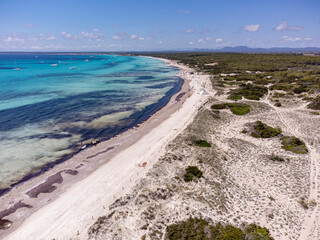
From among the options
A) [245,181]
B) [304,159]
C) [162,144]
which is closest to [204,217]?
[245,181]

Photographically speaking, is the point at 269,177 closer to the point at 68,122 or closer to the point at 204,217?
the point at 204,217

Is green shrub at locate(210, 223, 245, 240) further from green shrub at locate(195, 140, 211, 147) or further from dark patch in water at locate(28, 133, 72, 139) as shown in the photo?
dark patch in water at locate(28, 133, 72, 139)

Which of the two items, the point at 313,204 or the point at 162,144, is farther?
the point at 162,144

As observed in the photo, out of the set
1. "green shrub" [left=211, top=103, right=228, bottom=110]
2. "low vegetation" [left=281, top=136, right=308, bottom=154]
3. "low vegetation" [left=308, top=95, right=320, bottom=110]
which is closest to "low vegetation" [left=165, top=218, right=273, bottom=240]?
"low vegetation" [left=281, top=136, right=308, bottom=154]

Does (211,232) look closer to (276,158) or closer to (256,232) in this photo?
(256,232)

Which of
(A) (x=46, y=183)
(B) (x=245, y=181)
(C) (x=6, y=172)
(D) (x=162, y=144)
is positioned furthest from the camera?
(D) (x=162, y=144)
